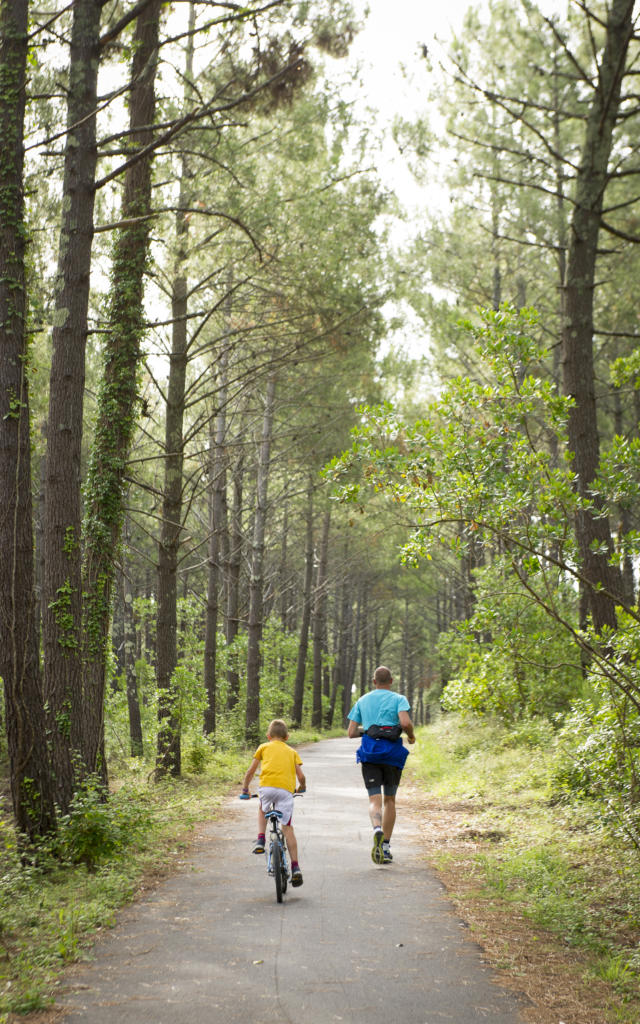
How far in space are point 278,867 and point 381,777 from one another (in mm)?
1952

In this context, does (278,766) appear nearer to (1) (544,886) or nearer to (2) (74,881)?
(2) (74,881)

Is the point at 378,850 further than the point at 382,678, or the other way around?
the point at 382,678

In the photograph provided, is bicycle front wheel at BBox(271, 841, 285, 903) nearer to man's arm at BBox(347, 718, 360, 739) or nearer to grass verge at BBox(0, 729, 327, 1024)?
grass verge at BBox(0, 729, 327, 1024)

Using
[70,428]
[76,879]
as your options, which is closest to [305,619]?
[70,428]

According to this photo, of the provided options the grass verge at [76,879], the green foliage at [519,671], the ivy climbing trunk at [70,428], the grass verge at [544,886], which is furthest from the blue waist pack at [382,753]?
the green foliage at [519,671]

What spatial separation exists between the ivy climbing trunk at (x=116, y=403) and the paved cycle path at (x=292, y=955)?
2.24 meters

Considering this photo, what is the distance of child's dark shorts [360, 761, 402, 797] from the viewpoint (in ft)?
26.6

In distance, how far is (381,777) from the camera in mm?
8156

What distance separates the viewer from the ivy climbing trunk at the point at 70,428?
316 inches

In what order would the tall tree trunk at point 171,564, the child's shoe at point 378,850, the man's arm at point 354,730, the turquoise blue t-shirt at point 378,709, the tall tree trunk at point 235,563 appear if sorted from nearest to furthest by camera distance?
the child's shoe at point 378,850 → the man's arm at point 354,730 → the turquoise blue t-shirt at point 378,709 → the tall tree trunk at point 171,564 → the tall tree trunk at point 235,563

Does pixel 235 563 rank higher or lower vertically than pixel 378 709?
higher

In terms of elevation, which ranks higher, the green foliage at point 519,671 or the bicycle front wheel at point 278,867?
the green foliage at point 519,671

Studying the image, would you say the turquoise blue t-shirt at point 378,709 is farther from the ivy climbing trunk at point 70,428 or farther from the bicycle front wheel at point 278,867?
the ivy climbing trunk at point 70,428

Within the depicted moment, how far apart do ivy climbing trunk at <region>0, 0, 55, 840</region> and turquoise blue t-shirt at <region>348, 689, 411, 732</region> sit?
10.0ft
